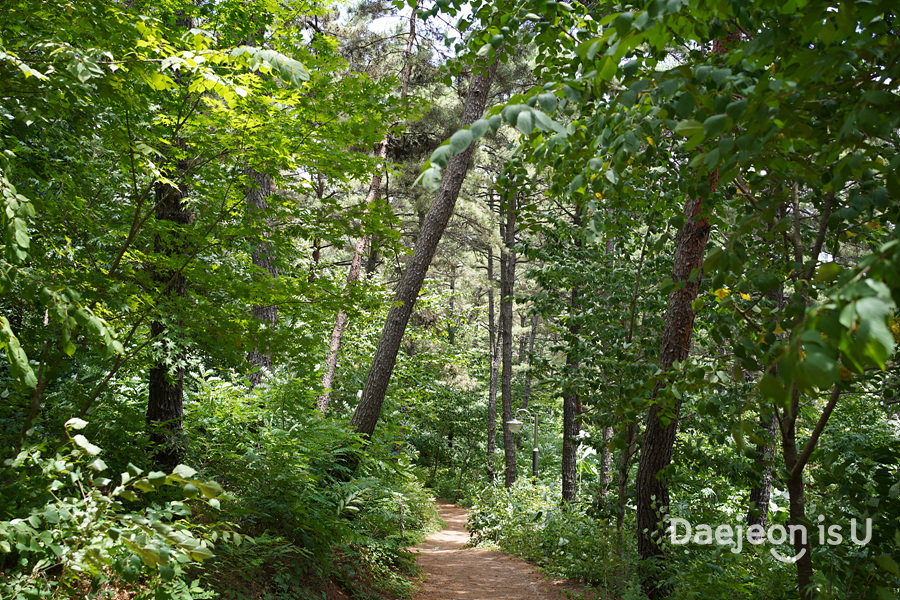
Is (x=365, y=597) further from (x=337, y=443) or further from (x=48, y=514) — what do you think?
(x=48, y=514)

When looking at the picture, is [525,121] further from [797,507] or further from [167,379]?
[167,379]

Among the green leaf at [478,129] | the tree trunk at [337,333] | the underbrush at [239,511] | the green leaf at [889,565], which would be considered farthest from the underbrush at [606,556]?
the tree trunk at [337,333]

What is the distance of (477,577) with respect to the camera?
26.6 feet

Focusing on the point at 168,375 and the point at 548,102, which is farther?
the point at 168,375

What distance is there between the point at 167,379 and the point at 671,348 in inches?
166

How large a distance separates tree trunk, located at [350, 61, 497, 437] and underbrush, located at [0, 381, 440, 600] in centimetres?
51

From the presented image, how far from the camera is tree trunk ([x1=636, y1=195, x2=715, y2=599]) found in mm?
4625

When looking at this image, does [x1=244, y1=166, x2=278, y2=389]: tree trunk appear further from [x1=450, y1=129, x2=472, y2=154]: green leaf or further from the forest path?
the forest path

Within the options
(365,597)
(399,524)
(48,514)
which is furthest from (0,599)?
(399,524)

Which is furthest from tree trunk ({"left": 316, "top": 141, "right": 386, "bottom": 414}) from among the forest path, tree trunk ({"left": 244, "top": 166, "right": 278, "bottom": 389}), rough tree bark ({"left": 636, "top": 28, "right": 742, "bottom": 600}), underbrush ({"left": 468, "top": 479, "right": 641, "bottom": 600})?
rough tree bark ({"left": 636, "top": 28, "right": 742, "bottom": 600})

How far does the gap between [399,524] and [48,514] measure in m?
7.61

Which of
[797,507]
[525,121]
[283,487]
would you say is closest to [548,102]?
[525,121]

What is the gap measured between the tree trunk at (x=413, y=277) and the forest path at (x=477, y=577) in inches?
95.8

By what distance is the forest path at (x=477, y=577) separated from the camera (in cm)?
689
